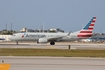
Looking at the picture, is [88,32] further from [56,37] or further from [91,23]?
[56,37]

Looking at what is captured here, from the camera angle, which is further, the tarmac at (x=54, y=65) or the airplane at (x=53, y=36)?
the airplane at (x=53, y=36)

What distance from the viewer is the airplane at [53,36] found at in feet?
209

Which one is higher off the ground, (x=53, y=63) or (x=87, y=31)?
(x=87, y=31)

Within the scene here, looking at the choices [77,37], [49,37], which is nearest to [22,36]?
[49,37]

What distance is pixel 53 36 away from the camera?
65.7m

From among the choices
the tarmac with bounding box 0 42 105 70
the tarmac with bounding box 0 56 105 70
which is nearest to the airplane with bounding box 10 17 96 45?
the tarmac with bounding box 0 42 105 70

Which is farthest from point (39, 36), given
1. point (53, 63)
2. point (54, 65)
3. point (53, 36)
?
point (54, 65)

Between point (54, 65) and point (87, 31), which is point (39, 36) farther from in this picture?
point (54, 65)

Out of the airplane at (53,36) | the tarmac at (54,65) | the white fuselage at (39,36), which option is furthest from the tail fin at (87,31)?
the tarmac at (54,65)

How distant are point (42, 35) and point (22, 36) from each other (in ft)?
14.7

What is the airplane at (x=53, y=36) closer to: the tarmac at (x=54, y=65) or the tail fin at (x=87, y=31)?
the tail fin at (x=87, y=31)

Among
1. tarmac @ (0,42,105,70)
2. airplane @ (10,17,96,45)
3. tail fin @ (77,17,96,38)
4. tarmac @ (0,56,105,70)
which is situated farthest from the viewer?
tail fin @ (77,17,96,38)

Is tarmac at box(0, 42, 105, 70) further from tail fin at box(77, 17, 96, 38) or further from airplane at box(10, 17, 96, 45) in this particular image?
tail fin at box(77, 17, 96, 38)

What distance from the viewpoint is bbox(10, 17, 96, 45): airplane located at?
A: 63625 millimetres
